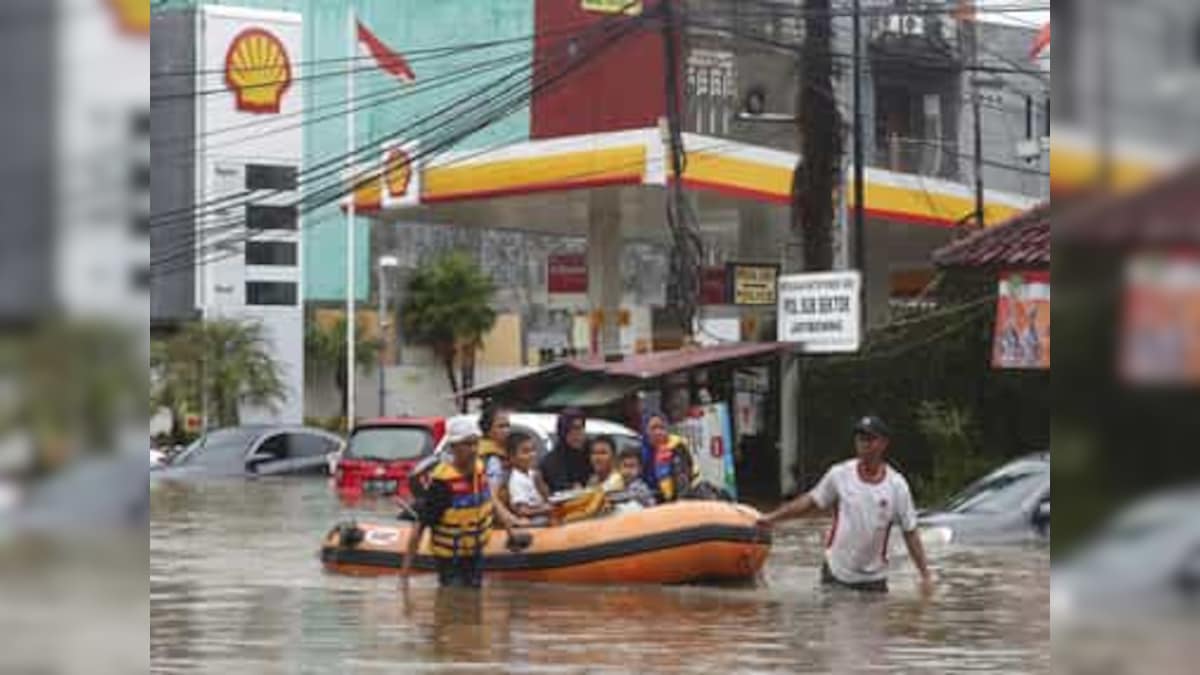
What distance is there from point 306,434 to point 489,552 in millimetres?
7746

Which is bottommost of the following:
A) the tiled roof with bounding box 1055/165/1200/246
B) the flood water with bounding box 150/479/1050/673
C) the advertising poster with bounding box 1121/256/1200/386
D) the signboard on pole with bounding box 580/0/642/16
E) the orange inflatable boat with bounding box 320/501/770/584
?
the flood water with bounding box 150/479/1050/673

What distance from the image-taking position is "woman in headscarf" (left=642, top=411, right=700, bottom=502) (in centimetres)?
1318

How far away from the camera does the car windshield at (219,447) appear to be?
1827 cm

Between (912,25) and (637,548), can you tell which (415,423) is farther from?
(912,25)

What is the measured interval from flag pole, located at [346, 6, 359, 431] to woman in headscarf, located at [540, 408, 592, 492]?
543 centimetres

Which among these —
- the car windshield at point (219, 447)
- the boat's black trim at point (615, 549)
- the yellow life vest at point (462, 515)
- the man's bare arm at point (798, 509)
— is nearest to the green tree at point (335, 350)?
the car windshield at point (219, 447)

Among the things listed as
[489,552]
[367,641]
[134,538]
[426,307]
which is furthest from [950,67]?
[134,538]

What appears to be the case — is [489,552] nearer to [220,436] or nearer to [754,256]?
[220,436]

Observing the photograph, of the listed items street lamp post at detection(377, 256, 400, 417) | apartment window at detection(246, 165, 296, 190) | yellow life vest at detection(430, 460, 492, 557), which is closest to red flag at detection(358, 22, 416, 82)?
apartment window at detection(246, 165, 296, 190)

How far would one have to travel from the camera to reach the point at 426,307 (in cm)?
2397

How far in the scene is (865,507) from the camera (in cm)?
1084

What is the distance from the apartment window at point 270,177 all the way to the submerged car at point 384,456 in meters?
2.05

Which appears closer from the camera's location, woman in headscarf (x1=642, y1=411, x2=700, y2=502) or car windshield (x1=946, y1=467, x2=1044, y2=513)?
woman in headscarf (x1=642, y1=411, x2=700, y2=502)

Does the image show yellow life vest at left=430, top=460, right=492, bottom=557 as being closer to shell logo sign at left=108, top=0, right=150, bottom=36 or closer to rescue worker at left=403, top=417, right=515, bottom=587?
rescue worker at left=403, top=417, right=515, bottom=587
